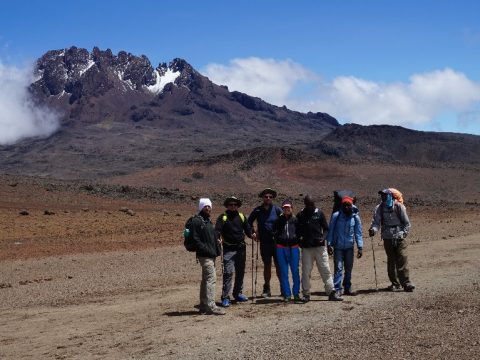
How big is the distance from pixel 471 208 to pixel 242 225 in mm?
33835

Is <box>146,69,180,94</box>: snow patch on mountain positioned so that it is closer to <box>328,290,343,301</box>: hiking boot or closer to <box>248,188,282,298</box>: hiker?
<box>248,188,282,298</box>: hiker

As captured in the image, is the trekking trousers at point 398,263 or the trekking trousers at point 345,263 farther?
the trekking trousers at point 398,263

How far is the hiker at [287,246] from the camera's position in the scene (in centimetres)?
1034

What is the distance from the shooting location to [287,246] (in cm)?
1046

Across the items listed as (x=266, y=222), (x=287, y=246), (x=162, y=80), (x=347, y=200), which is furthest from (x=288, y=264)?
(x=162, y=80)

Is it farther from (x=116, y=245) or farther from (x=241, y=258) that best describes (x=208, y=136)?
(x=241, y=258)

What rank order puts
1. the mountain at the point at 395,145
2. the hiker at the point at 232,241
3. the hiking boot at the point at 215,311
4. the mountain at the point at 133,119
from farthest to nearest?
the mountain at the point at 133,119
the mountain at the point at 395,145
the hiker at the point at 232,241
the hiking boot at the point at 215,311

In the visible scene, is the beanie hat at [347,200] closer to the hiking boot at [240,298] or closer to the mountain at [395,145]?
the hiking boot at [240,298]

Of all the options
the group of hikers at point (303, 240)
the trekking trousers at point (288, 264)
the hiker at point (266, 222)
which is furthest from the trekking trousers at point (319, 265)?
the hiker at point (266, 222)

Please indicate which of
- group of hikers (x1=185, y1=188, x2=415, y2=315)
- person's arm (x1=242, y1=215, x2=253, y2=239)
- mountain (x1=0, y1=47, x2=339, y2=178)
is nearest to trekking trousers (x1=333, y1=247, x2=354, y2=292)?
group of hikers (x1=185, y1=188, x2=415, y2=315)

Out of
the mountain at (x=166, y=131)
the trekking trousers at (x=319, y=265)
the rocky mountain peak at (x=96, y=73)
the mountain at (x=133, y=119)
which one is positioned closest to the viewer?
the trekking trousers at (x=319, y=265)

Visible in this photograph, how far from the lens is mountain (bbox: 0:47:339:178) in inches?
4326

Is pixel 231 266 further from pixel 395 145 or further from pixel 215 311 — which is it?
pixel 395 145

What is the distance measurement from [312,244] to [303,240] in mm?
178
